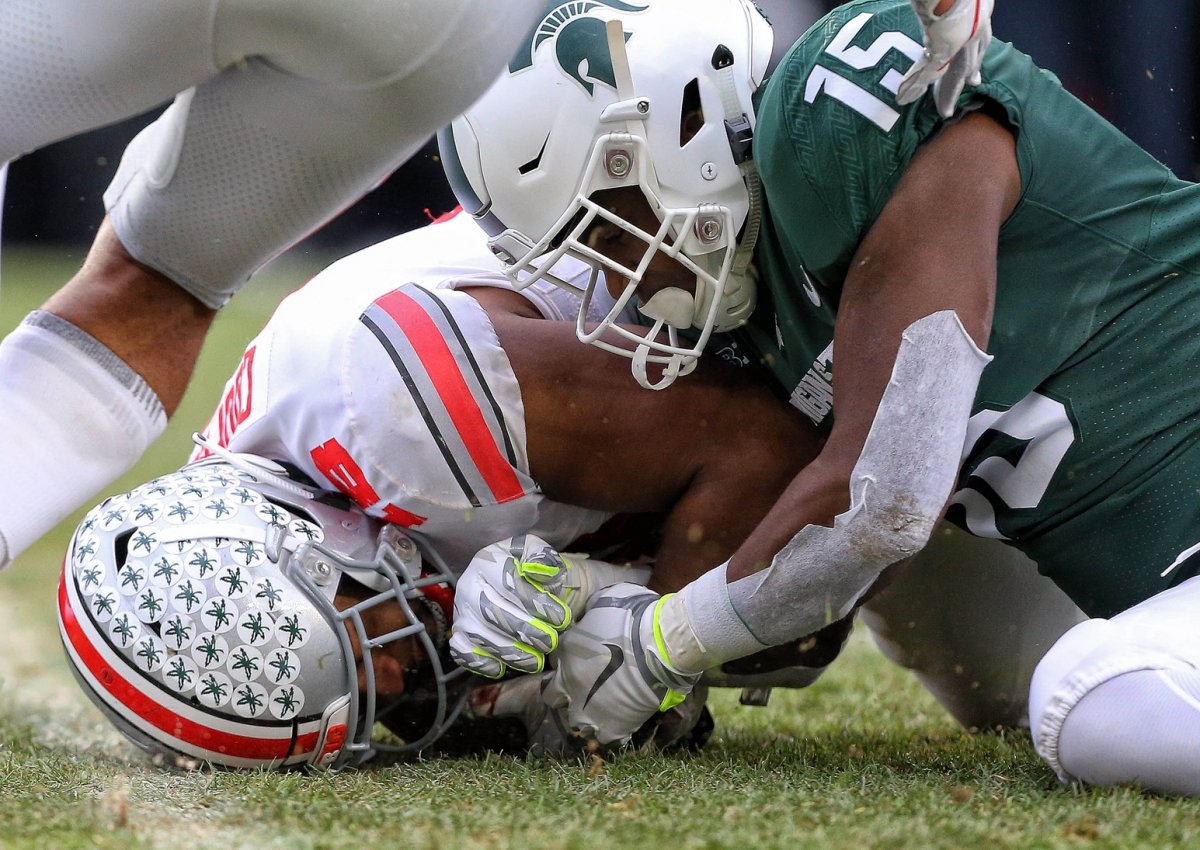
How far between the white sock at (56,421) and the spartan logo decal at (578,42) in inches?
28.6

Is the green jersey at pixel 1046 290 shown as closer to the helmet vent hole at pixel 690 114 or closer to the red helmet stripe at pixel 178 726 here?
the helmet vent hole at pixel 690 114

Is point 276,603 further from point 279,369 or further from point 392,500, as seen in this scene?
point 279,369

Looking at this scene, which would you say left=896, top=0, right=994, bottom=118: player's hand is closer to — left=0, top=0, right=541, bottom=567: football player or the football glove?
left=0, top=0, right=541, bottom=567: football player

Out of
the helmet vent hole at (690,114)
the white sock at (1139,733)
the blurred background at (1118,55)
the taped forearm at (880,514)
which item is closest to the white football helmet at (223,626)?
the taped forearm at (880,514)

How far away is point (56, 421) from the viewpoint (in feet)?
6.39

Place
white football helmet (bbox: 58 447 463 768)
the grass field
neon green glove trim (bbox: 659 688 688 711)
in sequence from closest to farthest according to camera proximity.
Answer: the grass field, white football helmet (bbox: 58 447 463 768), neon green glove trim (bbox: 659 688 688 711)

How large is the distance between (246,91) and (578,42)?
498 mm

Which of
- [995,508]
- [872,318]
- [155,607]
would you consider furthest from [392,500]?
[995,508]

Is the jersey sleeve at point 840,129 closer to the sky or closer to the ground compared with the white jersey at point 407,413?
closer to the sky

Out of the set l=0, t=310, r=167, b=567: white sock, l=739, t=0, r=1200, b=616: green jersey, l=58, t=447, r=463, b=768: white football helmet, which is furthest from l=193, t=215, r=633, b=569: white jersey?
l=739, t=0, r=1200, b=616: green jersey

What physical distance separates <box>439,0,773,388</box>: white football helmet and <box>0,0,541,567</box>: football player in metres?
0.27

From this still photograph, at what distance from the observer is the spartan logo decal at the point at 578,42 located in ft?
6.52

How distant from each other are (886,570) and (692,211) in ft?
1.86

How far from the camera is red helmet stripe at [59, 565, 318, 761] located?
188cm
